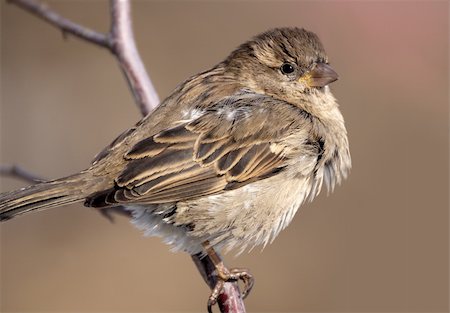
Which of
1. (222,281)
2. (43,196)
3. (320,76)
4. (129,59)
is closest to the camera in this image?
(43,196)

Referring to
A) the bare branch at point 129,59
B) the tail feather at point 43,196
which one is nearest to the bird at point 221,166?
the tail feather at point 43,196

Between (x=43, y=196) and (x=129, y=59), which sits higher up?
(x=129, y=59)

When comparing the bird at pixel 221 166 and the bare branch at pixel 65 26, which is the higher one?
the bare branch at pixel 65 26

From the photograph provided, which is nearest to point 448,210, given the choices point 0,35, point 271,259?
point 271,259

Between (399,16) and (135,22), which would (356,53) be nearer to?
(399,16)

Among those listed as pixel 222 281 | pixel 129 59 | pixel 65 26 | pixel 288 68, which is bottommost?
pixel 222 281

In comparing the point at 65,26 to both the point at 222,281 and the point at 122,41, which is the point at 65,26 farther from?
the point at 222,281

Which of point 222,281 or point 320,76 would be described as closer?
point 222,281

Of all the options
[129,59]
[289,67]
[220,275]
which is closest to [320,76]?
[289,67]

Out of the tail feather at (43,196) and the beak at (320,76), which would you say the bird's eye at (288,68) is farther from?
the tail feather at (43,196)
